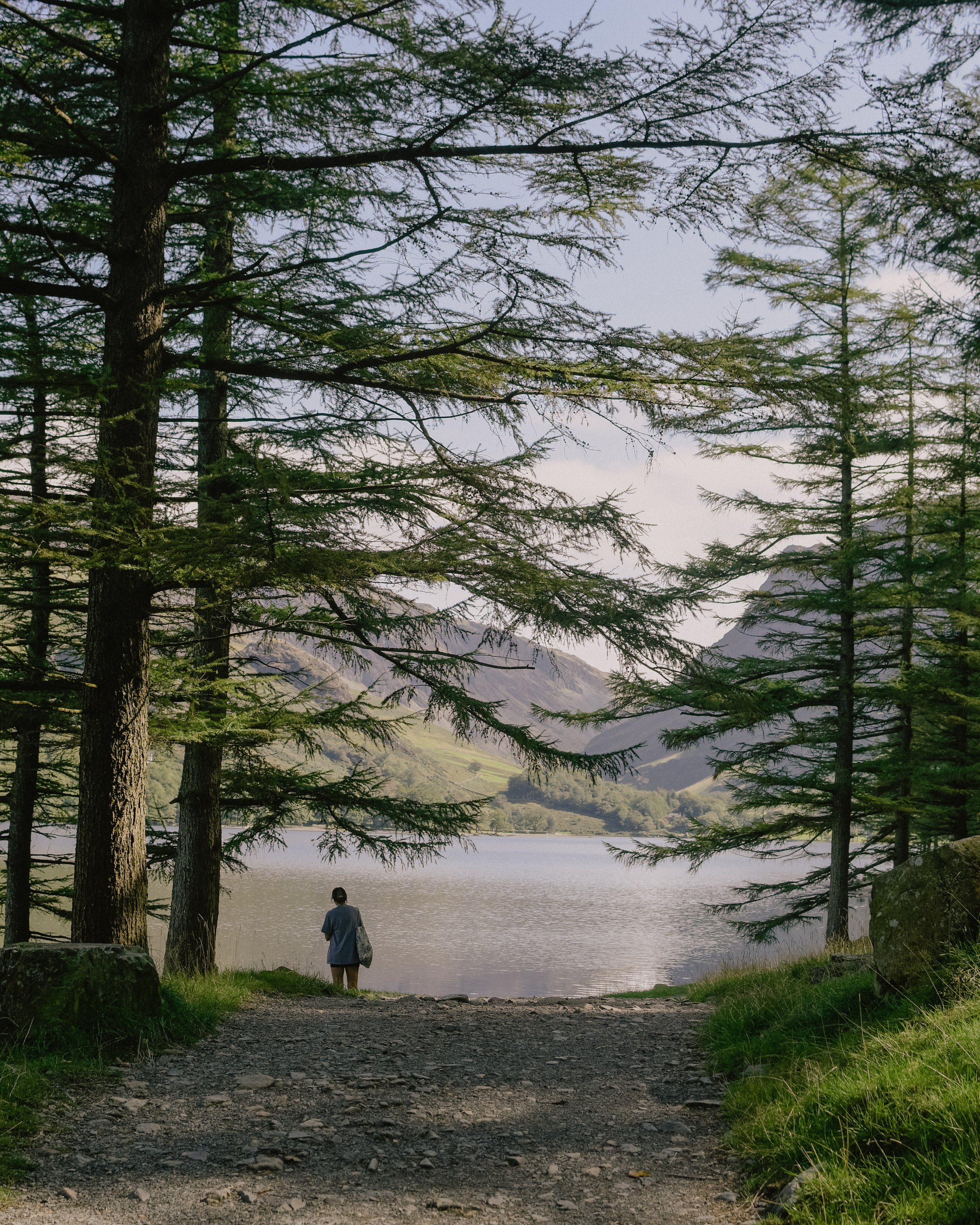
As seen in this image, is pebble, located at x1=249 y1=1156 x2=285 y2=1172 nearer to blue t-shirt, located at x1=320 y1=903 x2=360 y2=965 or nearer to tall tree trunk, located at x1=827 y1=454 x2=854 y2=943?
blue t-shirt, located at x1=320 y1=903 x2=360 y2=965

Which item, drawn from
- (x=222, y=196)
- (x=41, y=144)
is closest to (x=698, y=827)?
(x=222, y=196)

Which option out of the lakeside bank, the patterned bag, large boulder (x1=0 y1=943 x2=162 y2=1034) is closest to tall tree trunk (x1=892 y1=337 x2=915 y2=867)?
the patterned bag

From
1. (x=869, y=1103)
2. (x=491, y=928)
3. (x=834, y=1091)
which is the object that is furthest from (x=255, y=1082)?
(x=491, y=928)

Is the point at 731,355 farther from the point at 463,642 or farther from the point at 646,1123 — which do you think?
the point at 646,1123

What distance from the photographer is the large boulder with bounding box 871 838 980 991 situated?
16.8 feet

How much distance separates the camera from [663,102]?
5531 mm

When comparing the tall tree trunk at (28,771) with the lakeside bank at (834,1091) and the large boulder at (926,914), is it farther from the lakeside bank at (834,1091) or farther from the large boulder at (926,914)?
the large boulder at (926,914)

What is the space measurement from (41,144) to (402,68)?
2448 millimetres

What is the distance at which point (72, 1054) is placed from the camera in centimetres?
516

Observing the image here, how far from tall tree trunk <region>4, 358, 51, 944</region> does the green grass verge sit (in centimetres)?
370

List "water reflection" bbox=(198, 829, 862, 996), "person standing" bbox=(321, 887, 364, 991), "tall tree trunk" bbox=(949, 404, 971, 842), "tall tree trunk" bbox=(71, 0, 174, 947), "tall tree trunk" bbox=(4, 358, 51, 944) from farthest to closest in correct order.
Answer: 1. "water reflection" bbox=(198, 829, 862, 996)
2. "tall tree trunk" bbox=(949, 404, 971, 842)
3. "person standing" bbox=(321, 887, 364, 991)
4. "tall tree trunk" bbox=(4, 358, 51, 944)
5. "tall tree trunk" bbox=(71, 0, 174, 947)

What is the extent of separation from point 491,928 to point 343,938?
4892 centimetres

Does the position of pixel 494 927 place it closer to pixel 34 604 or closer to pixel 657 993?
pixel 657 993

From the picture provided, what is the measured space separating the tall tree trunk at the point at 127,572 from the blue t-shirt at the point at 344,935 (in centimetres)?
535
